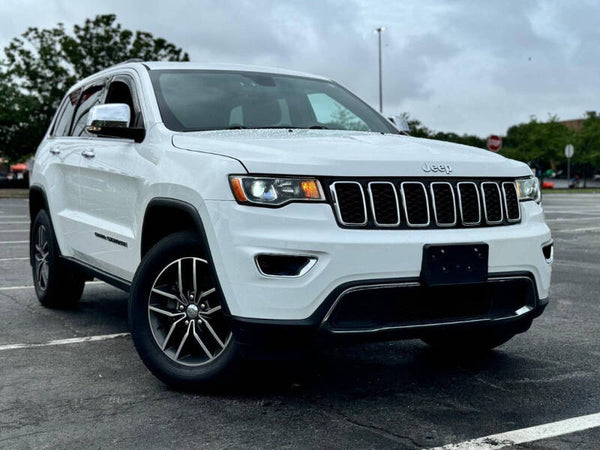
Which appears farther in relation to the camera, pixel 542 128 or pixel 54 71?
pixel 542 128

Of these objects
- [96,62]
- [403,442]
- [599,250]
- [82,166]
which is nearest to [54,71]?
[96,62]

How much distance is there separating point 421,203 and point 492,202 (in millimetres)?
473

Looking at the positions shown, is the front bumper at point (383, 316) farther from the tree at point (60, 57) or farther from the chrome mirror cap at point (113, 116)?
the tree at point (60, 57)

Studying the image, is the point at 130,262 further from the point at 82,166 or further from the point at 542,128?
the point at 542,128

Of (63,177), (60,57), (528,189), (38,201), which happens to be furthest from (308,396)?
(60,57)

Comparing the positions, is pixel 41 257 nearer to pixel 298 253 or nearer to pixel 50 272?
pixel 50 272

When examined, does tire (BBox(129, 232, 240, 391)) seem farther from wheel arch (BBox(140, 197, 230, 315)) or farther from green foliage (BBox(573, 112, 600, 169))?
green foliage (BBox(573, 112, 600, 169))

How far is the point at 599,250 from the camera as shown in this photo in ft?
39.4

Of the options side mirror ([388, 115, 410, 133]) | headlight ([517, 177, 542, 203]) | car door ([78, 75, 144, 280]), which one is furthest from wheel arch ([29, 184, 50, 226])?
headlight ([517, 177, 542, 203])

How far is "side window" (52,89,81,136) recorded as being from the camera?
6.63 m

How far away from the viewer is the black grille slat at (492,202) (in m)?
4.03

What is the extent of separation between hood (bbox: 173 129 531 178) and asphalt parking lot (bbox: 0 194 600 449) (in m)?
1.12

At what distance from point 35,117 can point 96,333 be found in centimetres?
4490

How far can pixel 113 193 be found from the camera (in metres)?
5.05
